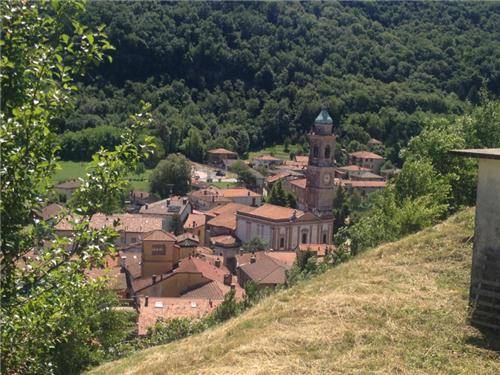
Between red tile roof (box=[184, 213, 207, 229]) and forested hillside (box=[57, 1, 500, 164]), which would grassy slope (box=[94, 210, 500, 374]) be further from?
forested hillside (box=[57, 1, 500, 164])

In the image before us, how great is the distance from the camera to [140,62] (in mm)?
109125

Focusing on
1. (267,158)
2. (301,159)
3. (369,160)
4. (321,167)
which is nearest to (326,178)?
(321,167)

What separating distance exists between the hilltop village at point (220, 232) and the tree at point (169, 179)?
140 centimetres

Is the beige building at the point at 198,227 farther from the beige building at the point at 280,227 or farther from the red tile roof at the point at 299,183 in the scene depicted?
the red tile roof at the point at 299,183

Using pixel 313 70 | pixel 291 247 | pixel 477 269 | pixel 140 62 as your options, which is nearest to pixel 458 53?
pixel 313 70

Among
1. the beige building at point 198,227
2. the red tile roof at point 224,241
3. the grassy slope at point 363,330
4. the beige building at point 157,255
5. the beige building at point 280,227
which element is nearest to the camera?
the grassy slope at point 363,330

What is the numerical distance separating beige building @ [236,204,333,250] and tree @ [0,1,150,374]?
41428mm

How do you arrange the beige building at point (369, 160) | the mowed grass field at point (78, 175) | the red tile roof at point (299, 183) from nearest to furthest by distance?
the red tile roof at point (299, 183), the mowed grass field at point (78, 175), the beige building at point (369, 160)

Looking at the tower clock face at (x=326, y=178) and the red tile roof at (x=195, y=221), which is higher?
the tower clock face at (x=326, y=178)

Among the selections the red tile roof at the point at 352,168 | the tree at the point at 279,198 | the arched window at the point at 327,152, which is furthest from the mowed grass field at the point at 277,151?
the arched window at the point at 327,152

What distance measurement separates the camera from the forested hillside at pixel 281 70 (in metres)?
92.6

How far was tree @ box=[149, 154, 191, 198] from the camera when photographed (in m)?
65.4

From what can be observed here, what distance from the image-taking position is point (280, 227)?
1865 inches

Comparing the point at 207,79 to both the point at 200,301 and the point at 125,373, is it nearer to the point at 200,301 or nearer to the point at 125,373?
the point at 200,301
